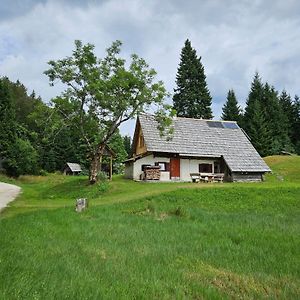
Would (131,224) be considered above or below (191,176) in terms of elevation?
below

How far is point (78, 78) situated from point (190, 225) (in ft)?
66.9

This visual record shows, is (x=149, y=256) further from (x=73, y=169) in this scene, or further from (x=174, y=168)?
(x=73, y=169)

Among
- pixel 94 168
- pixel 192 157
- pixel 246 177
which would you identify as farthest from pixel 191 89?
pixel 94 168

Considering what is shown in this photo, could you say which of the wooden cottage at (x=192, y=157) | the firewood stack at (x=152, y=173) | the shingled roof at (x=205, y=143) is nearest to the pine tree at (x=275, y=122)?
the shingled roof at (x=205, y=143)

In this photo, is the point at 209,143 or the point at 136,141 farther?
the point at 136,141

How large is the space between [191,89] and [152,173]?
29123 mm

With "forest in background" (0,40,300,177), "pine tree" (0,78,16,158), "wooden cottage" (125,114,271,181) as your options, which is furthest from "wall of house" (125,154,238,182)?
"pine tree" (0,78,16,158)

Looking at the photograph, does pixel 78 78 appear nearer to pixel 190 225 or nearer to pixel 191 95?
pixel 190 225

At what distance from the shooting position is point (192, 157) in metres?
34.2

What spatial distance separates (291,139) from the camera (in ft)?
202

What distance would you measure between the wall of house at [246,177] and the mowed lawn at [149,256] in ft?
54.6

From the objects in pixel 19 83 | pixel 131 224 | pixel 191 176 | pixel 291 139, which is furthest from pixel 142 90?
pixel 19 83

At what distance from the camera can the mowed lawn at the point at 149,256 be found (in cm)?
571

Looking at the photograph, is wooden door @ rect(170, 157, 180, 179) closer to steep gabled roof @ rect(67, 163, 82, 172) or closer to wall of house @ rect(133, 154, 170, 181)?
wall of house @ rect(133, 154, 170, 181)
